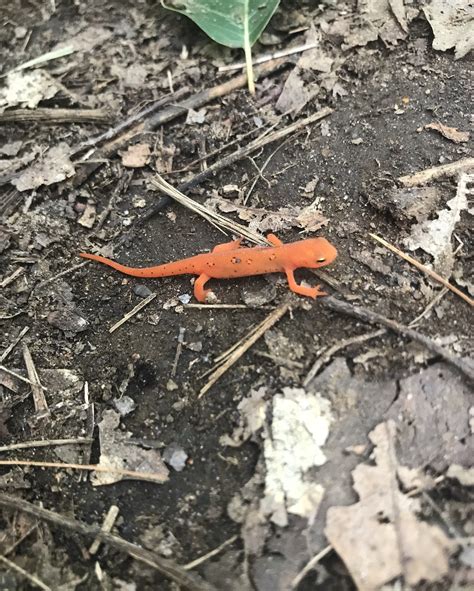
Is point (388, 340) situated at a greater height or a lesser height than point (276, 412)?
greater

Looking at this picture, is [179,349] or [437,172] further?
[437,172]

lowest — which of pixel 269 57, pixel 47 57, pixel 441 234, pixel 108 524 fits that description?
pixel 108 524

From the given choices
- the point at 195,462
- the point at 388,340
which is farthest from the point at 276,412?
the point at 388,340

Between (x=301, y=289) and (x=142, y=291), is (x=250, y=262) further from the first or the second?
(x=142, y=291)

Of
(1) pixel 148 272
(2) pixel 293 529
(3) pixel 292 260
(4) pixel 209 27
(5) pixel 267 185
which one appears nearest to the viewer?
(2) pixel 293 529

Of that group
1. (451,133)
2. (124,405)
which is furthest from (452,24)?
(124,405)

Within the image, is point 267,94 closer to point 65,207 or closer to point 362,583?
point 65,207
